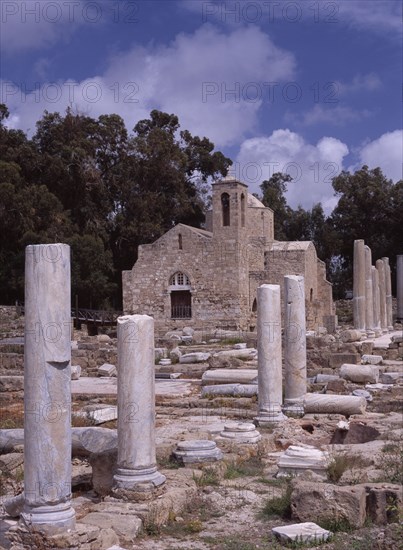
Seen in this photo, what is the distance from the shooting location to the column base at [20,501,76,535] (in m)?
5.27

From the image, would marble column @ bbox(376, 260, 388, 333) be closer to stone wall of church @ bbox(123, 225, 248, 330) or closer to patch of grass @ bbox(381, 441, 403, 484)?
stone wall of church @ bbox(123, 225, 248, 330)

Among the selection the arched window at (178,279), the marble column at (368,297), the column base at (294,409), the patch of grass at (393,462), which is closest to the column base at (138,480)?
the patch of grass at (393,462)

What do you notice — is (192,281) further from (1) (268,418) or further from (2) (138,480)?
(2) (138,480)

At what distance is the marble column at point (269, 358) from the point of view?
1082cm

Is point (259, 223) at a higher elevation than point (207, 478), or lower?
higher

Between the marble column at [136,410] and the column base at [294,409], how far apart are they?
15.2ft

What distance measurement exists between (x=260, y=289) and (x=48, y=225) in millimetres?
29079

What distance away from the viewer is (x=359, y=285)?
94.3 feet

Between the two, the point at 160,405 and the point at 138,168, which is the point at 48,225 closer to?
the point at 138,168

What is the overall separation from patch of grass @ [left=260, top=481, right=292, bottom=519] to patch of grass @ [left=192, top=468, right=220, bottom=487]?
87 centimetres

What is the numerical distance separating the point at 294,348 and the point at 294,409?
1052 mm

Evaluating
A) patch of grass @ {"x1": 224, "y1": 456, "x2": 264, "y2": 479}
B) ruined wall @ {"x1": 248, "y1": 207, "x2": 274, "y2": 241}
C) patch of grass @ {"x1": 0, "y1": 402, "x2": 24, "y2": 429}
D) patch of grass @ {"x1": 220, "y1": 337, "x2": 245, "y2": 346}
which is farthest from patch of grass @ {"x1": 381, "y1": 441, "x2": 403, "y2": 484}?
ruined wall @ {"x1": 248, "y1": 207, "x2": 274, "y2": 241}

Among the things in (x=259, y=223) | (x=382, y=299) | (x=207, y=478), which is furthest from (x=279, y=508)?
(x=259, y=223)

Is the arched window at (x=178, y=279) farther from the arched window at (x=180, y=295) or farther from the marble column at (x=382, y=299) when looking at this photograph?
the marble column at (x=382, y=299)
